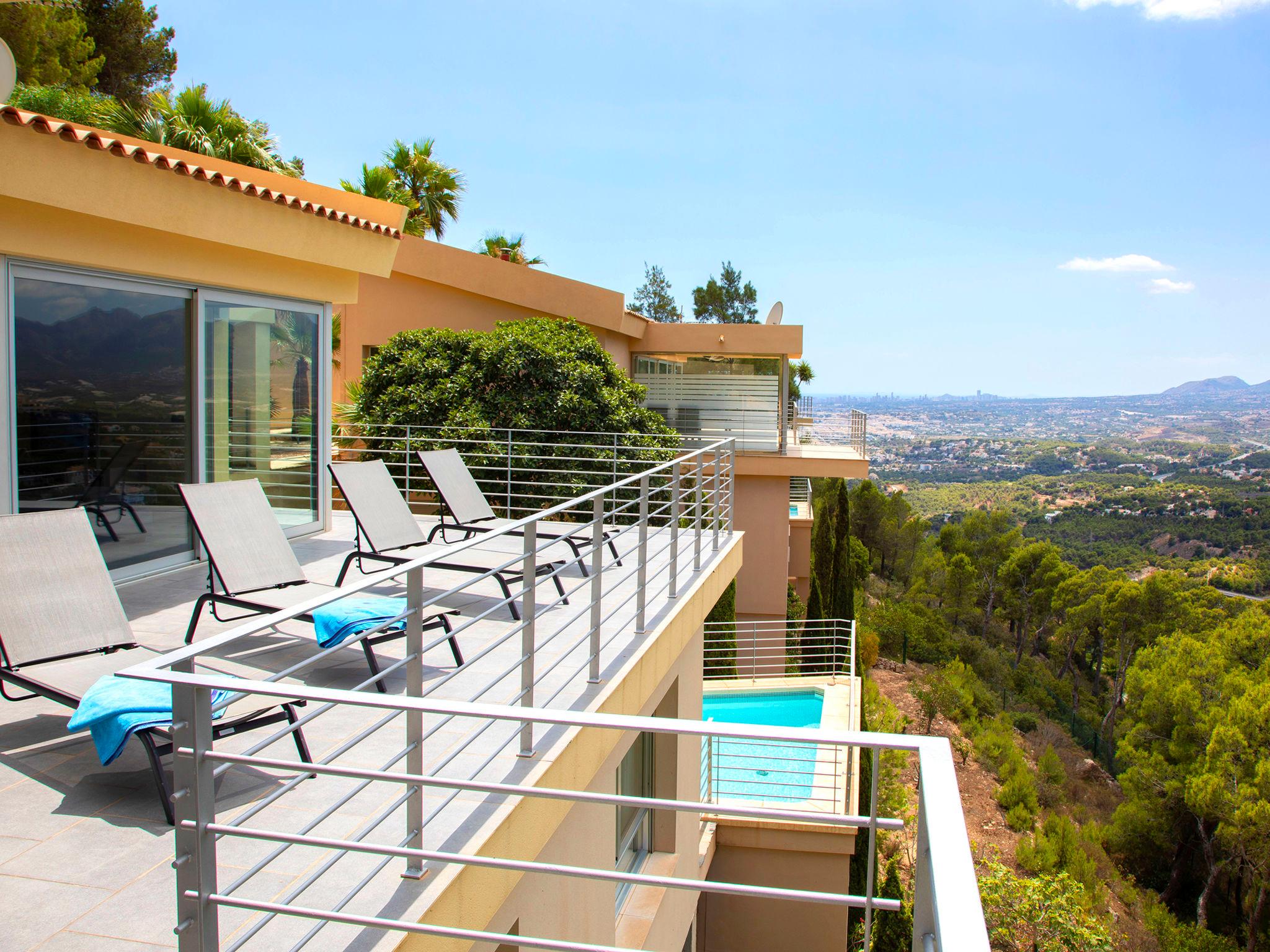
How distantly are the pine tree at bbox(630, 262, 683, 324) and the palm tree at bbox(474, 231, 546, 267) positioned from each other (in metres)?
27.9

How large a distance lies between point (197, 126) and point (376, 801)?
1873 cm

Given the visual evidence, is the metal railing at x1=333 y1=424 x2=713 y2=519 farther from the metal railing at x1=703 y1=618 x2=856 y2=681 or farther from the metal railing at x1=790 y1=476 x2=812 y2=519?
the metal railing at x1=790 y1=476 x2=812 y2=519

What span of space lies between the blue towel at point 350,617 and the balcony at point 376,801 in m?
0.41

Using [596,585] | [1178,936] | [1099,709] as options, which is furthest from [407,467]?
[1099,709]

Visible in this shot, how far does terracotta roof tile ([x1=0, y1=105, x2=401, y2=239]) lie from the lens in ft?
19.4

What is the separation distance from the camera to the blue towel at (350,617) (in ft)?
15.8

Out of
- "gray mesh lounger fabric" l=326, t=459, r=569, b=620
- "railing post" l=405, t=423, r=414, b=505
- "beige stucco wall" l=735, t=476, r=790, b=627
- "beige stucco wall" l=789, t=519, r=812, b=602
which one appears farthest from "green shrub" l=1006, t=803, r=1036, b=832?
"gray mesh lounger fabric" l=326, t=459, r=569, b=620

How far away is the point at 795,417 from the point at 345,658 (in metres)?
21.9

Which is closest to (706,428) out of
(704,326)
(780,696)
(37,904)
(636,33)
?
(704,326)

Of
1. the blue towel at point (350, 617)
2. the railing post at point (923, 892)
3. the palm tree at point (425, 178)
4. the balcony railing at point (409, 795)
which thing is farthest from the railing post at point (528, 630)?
the palm tree at point (425, 178)

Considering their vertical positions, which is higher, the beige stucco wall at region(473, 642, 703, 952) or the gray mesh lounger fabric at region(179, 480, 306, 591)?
the gray mesh lounger fabric at region(179, 480, 306, 591)

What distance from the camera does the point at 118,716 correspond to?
11.4ft

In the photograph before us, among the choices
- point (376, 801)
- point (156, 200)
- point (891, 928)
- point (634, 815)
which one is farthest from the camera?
point (891, 928)

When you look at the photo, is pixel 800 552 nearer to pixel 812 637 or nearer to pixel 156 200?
pixel 812 637
